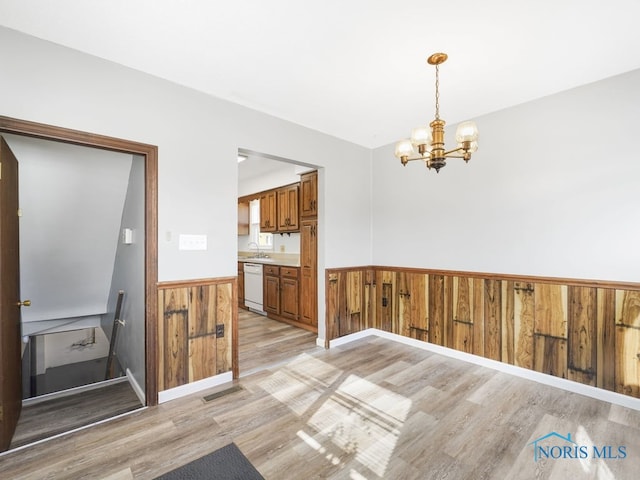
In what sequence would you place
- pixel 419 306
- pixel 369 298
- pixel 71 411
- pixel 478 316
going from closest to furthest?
pixel 71 411 → pixel 478 316 → pixel 419 306 → pixel 369 298

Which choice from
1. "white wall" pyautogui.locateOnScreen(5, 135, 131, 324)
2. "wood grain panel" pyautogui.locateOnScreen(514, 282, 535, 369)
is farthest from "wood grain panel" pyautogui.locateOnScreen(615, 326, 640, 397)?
"white wall" pyautogui.locateOnScreen(5, 135, 131, 324)

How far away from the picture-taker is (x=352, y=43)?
2.05 metres

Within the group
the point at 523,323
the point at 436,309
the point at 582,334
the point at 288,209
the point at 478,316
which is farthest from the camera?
the point at 288,209

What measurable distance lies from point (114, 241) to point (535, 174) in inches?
190

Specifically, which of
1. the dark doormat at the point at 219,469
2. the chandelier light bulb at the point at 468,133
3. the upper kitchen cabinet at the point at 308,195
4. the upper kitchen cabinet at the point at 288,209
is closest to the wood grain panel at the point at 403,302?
the upper kitchen cabinet at the point at 308,195

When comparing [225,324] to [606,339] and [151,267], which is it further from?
[606,339]

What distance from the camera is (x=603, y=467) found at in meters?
1.71

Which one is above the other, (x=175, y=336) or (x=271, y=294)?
(x=175, y=336)

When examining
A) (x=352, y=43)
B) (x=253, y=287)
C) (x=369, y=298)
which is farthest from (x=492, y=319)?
(x=253, y=287)

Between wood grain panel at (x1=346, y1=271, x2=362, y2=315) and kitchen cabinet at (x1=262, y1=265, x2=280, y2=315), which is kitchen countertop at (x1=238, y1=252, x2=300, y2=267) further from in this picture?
wood grain panel at (x1=346, y1=271, x2=362, y2=315)

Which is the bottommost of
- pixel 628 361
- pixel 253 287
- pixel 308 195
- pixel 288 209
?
pixel 628 361

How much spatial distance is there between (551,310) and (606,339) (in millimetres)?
419

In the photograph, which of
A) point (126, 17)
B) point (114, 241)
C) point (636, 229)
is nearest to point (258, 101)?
point (126, 17)

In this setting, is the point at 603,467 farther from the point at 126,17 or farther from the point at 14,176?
the point at 14,176
